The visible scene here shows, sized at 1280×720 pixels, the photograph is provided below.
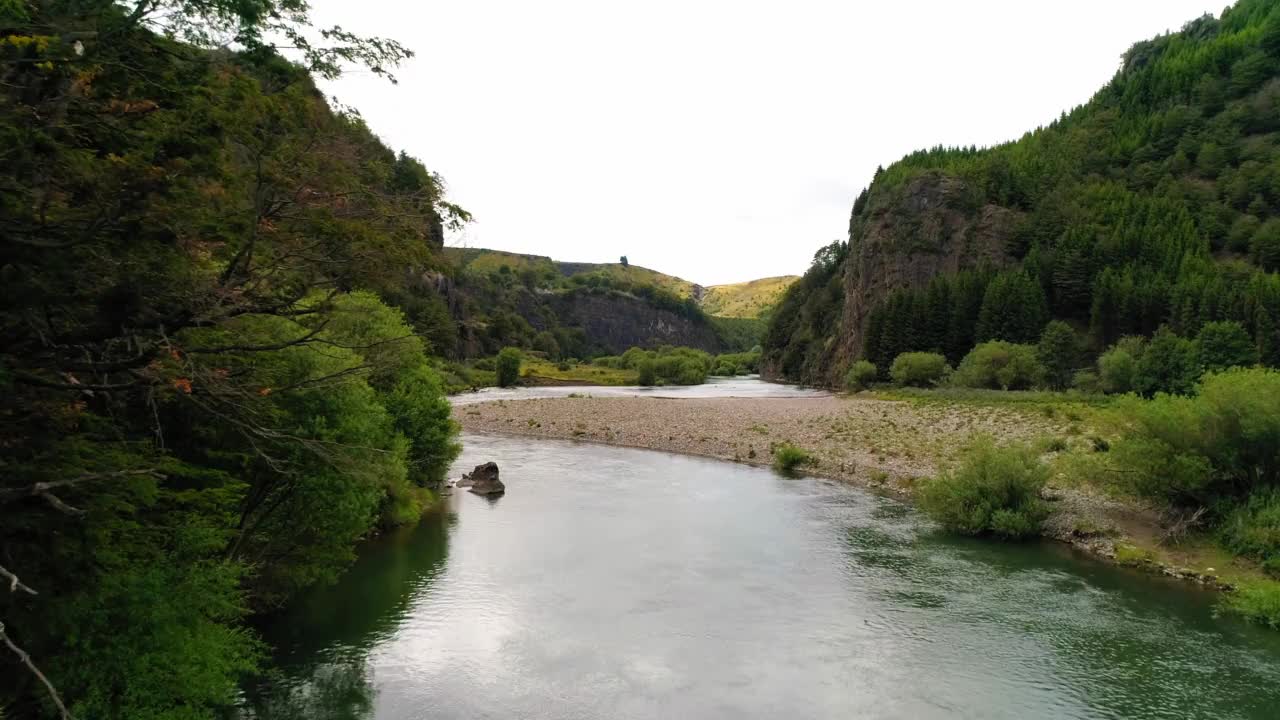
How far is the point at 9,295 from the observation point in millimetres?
6812

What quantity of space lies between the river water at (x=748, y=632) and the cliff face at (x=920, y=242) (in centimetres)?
9992

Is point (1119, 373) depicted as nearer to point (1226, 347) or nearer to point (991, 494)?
point (1226, 347)

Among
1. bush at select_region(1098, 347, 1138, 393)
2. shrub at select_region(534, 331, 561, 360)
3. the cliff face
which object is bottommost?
bush at select_region(1098, 347, 1138, 393)

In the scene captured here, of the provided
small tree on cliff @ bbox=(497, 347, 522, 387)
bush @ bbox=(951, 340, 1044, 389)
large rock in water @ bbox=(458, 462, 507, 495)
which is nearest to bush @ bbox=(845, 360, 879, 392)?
bush @ bbox=(951, 340, 1044, 389)

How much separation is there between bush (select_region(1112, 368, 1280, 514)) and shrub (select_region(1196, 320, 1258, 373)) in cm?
5317

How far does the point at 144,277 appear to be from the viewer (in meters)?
7.82

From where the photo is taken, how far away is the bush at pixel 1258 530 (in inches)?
791

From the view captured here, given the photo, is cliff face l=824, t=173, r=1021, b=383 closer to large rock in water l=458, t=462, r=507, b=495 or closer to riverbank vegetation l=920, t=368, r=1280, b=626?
large rock in water l=458, t=462, r=507, b=495

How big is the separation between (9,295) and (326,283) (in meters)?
3.15

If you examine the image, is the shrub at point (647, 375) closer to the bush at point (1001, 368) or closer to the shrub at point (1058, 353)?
the bush at point (1001, 368)

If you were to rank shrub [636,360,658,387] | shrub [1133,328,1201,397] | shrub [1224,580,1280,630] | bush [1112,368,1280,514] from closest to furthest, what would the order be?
shrub [1224,580,1280,630]
bush [1112,368,1280,514]
shrub [1133,328,1201,397]
shrub [636,360,658,387]

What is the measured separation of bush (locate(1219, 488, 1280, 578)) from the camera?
20.1m

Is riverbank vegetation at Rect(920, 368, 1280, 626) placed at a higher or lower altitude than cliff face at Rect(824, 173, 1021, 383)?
lower

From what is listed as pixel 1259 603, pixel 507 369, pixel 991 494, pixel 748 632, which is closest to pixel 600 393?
pixel 507 369
